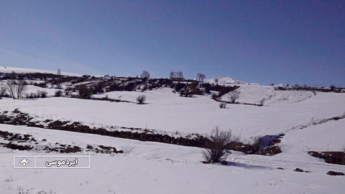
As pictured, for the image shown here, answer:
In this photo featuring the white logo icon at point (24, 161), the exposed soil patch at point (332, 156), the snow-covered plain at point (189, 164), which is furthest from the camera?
the exposed soil patch at point (332, 156)

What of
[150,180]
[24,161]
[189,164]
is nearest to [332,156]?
[189,164]

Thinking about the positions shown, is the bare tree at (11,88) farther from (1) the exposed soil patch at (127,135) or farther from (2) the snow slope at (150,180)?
(2) the snow slope at (150,180)

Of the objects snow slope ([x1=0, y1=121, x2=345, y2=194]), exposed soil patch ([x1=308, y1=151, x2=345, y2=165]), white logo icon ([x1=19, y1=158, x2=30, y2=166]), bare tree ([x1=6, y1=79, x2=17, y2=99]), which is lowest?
exposed soil patch ([x1=308, y1=151, x2=345, y2=165])

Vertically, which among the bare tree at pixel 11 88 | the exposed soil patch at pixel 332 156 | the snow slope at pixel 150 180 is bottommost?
the exposed soil patch at pixel 332 156

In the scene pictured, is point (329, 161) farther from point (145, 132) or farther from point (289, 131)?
point (145, 132)

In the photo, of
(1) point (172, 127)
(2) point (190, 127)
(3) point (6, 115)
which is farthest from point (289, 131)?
(3) point (6, 115)

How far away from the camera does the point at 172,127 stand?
30.2 meters

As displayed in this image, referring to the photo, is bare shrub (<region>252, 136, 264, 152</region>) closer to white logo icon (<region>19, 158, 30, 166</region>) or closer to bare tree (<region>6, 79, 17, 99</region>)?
white logo icon (<region>19, 158, 30, 166</region>)

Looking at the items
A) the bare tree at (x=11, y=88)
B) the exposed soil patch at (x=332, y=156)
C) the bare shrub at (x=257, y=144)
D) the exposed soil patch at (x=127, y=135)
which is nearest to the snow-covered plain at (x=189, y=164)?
the bare shrub at (x=257, y=144)

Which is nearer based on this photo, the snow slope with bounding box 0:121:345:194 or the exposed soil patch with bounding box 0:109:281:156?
the snow slope with bounding box 0:121:345:194

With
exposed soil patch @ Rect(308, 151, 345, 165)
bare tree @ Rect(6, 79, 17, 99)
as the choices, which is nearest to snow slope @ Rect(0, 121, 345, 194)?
exposed soil patch @ Rect(308, 151, 345, 165)

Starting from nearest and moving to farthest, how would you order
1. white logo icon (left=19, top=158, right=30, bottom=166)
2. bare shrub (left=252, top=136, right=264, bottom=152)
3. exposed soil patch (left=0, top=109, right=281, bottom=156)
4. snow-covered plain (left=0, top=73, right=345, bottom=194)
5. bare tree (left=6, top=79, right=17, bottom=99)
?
1. snow-covered plain (left=0, top=73, right=345, bottom=194)
2. white logo icon (left=19, top=158, right=30, bottom=166)
3. exposed soil patch (left=0, top=109, right=281, bottom=156)
4. bare shrub (left=252, top=136, right=264, bottom=152)
5. bare tree (left=6, top=79, right=17, bottom=99)

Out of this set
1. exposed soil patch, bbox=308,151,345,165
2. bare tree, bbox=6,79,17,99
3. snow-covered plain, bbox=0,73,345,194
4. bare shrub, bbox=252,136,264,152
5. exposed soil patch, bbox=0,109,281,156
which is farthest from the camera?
bare tree, bbox=6,79,17,99

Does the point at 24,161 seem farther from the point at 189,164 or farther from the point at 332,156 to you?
the point at 332,156
